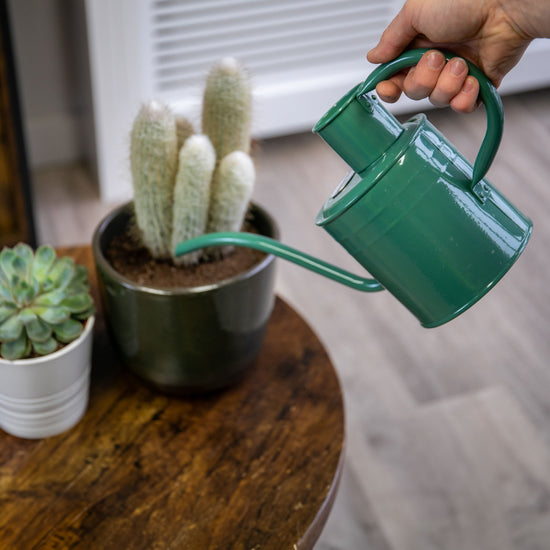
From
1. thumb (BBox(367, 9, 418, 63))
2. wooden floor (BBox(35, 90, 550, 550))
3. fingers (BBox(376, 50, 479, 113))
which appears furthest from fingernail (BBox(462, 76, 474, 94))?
wooden floor (BBox(35, 90, 550, 550))

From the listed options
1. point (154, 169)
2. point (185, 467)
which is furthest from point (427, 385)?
point (154, 169)

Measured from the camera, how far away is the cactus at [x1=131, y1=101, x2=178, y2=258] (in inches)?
32.3

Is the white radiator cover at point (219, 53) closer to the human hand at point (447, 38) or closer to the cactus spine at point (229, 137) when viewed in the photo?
the cactus spine at point (229, 137)

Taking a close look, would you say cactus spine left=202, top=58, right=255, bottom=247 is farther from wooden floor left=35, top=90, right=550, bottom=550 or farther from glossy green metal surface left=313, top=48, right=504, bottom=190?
wooden floor left=35, top=90, right=550, bottom=550

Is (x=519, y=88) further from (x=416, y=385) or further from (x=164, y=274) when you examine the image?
(x=164, y=274)

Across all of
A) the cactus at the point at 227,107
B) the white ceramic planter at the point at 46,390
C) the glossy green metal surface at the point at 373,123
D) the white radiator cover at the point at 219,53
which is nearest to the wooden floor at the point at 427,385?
the white radiator cover at the point at 219,53

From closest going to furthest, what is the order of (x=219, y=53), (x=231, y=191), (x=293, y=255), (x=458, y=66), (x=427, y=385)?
(x=458, y=66) < (x=293, y=255) < (x=231, y=191) < (x=427, y=385) < (x=219, y=53)

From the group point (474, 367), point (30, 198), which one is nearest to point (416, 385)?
point (474, 367)

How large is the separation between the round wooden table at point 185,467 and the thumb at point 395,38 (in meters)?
0.44

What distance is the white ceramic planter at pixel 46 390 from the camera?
81 centimetres

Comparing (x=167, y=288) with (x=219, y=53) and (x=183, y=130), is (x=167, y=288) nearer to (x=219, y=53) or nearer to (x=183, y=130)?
(x=183, y=130)

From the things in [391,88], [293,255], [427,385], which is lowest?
[427,385]

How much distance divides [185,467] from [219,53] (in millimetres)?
1508

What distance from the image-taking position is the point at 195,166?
815 millimetres
